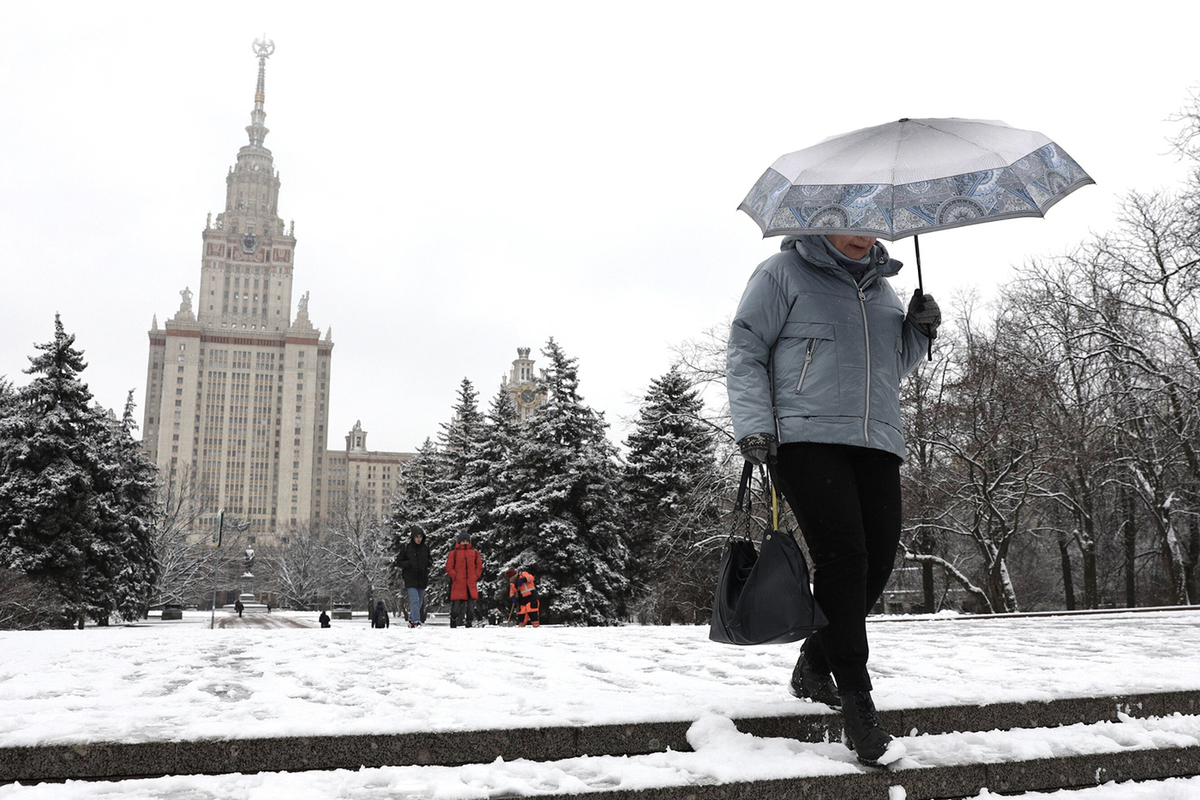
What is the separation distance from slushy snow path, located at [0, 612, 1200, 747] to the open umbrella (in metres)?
2.02

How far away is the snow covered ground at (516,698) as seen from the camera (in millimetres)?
2943

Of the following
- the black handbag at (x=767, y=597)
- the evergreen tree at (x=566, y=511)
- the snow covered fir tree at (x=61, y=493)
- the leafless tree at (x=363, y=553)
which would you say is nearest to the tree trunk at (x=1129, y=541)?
the evergreen tree at (x=566, y=511)

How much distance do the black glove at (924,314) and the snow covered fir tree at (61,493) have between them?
2838 cm

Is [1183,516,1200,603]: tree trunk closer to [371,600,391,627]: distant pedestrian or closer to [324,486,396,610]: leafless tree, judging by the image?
[371,600,391,627]: distant pedestrian

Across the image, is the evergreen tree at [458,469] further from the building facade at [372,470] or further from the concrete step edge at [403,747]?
the building facade at [372,470]

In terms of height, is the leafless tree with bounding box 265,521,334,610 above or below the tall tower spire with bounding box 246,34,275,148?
below

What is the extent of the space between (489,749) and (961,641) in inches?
231

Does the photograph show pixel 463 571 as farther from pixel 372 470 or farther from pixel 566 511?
pixel 372 470

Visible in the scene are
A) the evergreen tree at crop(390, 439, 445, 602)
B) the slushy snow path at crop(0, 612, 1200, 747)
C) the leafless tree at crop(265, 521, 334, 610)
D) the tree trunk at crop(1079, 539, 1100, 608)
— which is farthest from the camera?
the leafless tree at crop(265, 521, 334, 610)

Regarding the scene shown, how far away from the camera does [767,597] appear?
127 inches

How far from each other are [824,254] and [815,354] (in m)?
0.44

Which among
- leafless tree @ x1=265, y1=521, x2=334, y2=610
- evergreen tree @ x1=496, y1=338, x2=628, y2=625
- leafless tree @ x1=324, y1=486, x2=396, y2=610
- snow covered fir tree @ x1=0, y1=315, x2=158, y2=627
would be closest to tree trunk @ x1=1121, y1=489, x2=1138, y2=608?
evergreen tree @ x1=496, y1=338, x2=628, y2=625

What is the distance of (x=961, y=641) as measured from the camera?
7.81 m

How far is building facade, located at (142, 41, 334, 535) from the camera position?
14762 centimetres
